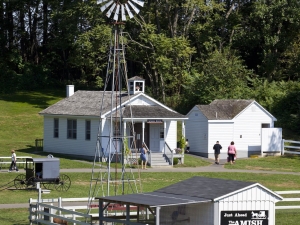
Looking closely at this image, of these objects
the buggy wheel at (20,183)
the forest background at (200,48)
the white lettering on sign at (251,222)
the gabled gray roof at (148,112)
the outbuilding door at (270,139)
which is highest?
the forest background at (200,48)

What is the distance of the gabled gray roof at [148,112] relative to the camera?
50.1m

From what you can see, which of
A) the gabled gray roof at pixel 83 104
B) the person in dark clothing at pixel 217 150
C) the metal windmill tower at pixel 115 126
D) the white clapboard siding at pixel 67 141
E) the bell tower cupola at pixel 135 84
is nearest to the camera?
the metal windmill tower at pixel 115 126

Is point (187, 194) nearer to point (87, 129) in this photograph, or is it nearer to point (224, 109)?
point (87, 129)

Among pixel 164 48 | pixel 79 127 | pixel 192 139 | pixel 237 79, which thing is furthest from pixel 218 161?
pixel 164 48

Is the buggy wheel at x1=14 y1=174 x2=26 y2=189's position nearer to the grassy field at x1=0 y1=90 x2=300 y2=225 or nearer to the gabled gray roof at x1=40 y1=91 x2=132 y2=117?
the grassy field at x1=0 y1=90 x2=300 y2=225

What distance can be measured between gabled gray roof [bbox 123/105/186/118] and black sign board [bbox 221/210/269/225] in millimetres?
28051

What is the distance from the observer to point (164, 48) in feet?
230

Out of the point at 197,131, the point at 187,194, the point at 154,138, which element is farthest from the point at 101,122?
the point at 187,194

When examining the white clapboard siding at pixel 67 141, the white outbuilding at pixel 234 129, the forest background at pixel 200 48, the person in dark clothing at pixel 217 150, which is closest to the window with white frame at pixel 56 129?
the white clapboard siding at pixel 67 141

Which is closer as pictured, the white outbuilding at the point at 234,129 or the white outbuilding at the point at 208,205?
the white outbuilding at the point at 208,205

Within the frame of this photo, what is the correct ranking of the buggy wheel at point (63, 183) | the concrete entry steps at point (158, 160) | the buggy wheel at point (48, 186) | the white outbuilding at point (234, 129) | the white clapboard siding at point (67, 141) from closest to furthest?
the buggy wheel at point (63, 183)
the buggy wheel at point (48, 186)
the concrete entry steps at point (158, 160)
the white clapboard siding at point (67, 141)
the white outbuilding at point (234, 129)

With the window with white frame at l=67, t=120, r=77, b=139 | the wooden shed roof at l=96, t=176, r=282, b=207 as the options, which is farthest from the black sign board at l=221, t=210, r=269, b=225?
the window with white frame at l=67, t=120, r=77, b=139

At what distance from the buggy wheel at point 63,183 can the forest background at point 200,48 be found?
25.7m

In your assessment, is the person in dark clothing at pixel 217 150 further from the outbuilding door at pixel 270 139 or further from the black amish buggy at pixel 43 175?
the black amish buggy at pixel 43 175
